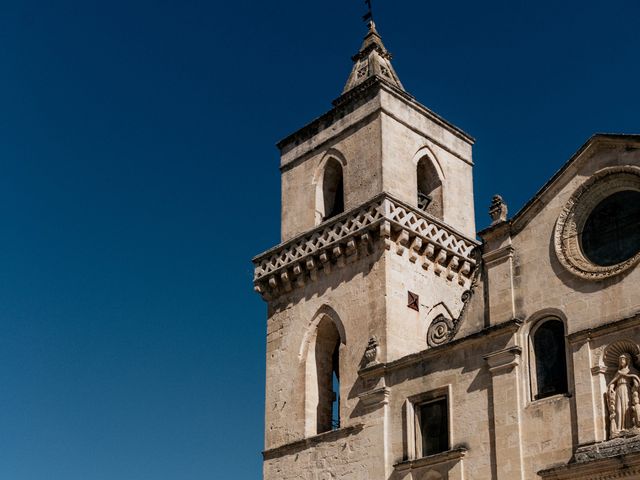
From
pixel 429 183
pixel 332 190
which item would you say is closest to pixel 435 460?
pixel 429 183

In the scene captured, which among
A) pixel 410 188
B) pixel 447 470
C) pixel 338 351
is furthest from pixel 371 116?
pixel 447 470

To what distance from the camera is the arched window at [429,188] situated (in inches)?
1297

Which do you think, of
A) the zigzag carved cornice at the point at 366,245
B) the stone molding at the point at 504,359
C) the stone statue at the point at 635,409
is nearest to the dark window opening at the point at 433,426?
the stone molding at the point at 504,359

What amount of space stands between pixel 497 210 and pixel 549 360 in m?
4.06

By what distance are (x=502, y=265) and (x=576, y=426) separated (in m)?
4.54

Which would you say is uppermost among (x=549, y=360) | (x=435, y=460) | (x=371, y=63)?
(x=371, y=63)

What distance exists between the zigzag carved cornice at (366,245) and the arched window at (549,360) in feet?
19.5

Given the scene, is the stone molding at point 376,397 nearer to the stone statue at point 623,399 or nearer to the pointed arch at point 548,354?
the pointed arch at point 548,354

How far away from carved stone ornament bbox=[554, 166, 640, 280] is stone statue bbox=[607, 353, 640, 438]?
218 cm

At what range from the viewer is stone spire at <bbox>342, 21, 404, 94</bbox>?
35.1 m

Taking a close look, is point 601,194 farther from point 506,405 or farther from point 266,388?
point 266,388

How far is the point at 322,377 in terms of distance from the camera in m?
31.1

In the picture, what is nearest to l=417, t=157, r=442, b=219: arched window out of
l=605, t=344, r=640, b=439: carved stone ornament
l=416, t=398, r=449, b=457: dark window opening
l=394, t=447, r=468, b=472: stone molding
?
l=416, t=398, r=449, b=457: dark window opening

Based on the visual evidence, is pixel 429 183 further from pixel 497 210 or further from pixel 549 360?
pixel 549 360
